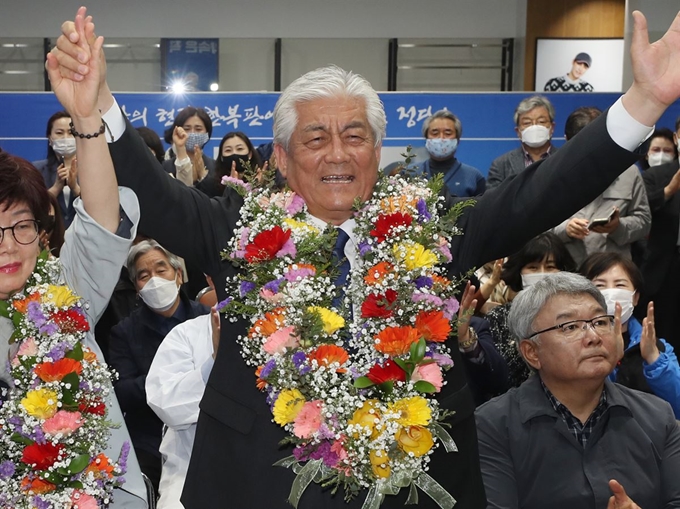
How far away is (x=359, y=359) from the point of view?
2.31 meters

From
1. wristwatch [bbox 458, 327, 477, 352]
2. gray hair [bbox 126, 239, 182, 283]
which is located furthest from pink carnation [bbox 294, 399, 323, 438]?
gray hair [bbox 126, 239, 182, 283]

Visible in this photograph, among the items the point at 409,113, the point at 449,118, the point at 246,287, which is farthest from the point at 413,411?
the point at 409,113

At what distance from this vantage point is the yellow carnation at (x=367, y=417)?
86.3 inches

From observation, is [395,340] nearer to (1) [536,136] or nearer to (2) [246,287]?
(2) [246,287]

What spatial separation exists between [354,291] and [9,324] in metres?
0.83

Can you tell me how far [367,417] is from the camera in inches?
87.0

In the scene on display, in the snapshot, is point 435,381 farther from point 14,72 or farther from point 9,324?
point 14,72

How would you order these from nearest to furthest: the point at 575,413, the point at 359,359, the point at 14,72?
the point at 359,359 < the point at 575,413 < the point at 14,72

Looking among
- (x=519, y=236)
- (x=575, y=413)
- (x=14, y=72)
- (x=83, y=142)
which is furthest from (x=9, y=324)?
(x=14, y=72)

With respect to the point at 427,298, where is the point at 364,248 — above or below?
above

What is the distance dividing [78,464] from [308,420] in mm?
537

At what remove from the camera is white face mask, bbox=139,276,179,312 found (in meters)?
4.36

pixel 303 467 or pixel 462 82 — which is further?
pixel 462 82

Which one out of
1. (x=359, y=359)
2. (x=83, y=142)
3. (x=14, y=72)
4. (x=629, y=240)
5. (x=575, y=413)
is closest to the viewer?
(x=83, y=142)
